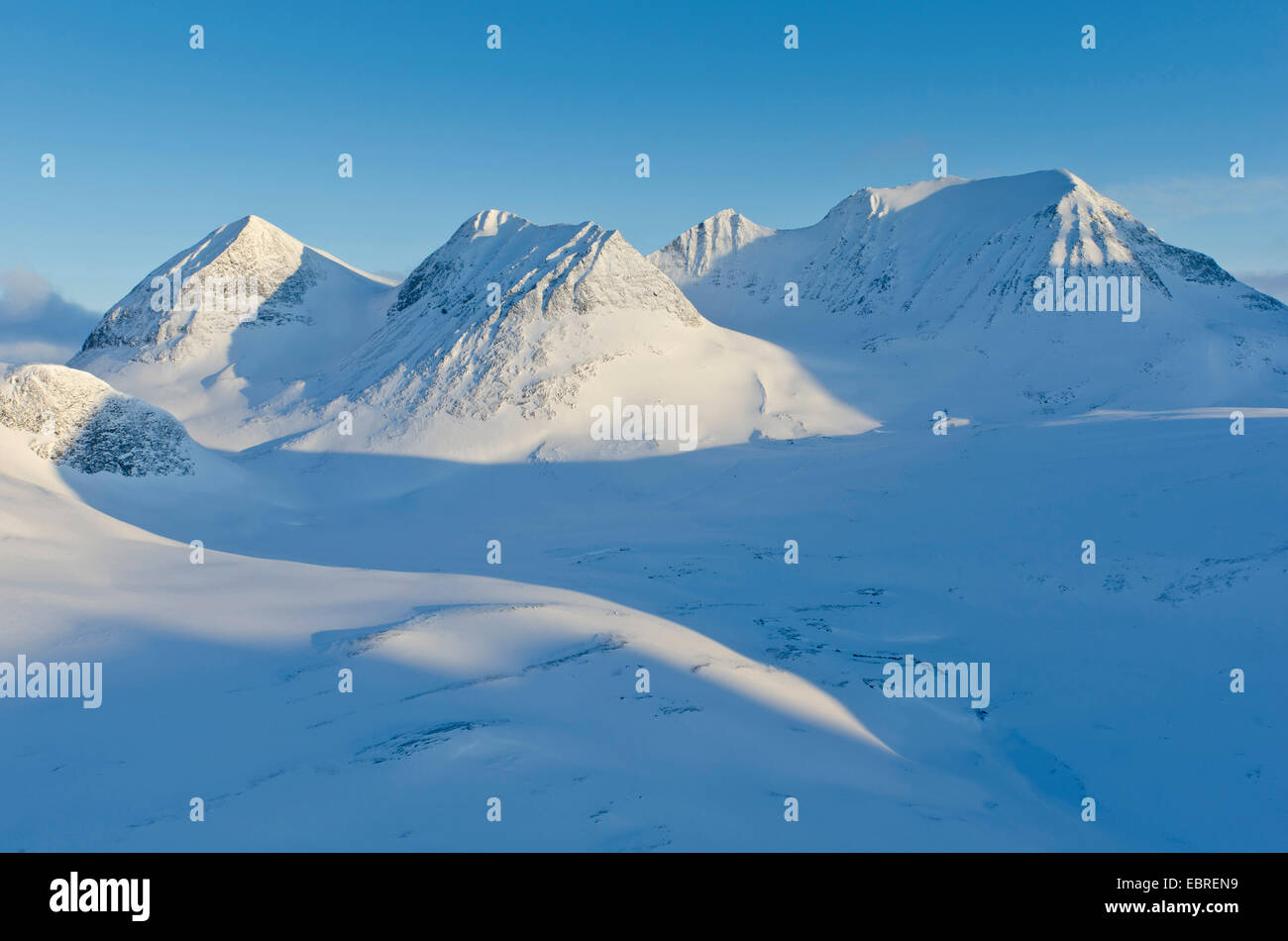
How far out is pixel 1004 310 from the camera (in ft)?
252

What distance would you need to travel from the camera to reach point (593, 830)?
11.4m

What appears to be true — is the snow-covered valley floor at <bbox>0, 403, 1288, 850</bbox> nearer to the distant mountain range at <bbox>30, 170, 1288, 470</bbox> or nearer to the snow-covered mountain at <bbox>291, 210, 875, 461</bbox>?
the snow-covered mountain at <bbox>291, 210, 875, 461</bbox>

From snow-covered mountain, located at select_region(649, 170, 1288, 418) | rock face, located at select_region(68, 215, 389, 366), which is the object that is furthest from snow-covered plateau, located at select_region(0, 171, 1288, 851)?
rock face, located at select_region(68, 215, 389, 366)

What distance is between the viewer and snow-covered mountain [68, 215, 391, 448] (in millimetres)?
74250

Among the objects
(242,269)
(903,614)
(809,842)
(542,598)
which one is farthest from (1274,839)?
(242,269)

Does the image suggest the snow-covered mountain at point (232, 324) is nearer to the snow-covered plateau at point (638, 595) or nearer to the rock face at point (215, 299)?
the rock face at point (215, 299)

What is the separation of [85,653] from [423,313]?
58667mm

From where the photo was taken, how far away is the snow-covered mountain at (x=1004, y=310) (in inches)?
2554

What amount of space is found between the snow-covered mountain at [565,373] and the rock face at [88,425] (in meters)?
12.8

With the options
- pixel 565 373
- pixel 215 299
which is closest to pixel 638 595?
pixel 565 373

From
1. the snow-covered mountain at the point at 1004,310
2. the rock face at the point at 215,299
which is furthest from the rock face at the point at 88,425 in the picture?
the snow-covered mountain at the point at 1004,310

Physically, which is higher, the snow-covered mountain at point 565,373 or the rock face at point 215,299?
the rock face at point 215,299

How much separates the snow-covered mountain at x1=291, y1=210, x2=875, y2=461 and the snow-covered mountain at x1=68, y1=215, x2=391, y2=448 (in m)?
13.5

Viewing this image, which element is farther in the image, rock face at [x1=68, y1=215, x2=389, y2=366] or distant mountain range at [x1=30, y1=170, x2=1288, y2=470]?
rock face at [x1=68, y1=215, x2=389, y2=366]
